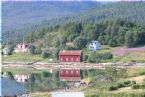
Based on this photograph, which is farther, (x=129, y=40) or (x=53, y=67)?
(x=129, y=40)

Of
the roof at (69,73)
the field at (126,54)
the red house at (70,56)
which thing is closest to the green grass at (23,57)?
the red house at (70,56)

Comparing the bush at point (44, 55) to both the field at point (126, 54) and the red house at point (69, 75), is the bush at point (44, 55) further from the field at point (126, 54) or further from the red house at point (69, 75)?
the red house at point (69, 75)

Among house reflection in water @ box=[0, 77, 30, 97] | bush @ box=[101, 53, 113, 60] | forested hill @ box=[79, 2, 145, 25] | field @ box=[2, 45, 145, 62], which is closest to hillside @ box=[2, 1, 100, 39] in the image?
forested hill @ box=[79, 2, 145, 25]

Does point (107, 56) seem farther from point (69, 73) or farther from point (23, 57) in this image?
point (23, 57)

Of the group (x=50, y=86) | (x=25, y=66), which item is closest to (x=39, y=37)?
(x=25, y=66)

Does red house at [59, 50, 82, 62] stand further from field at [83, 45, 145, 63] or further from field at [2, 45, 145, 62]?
field at [83, 45, 145, 63]

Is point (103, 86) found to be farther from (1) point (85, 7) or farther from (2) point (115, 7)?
(1) point (85, 7)
